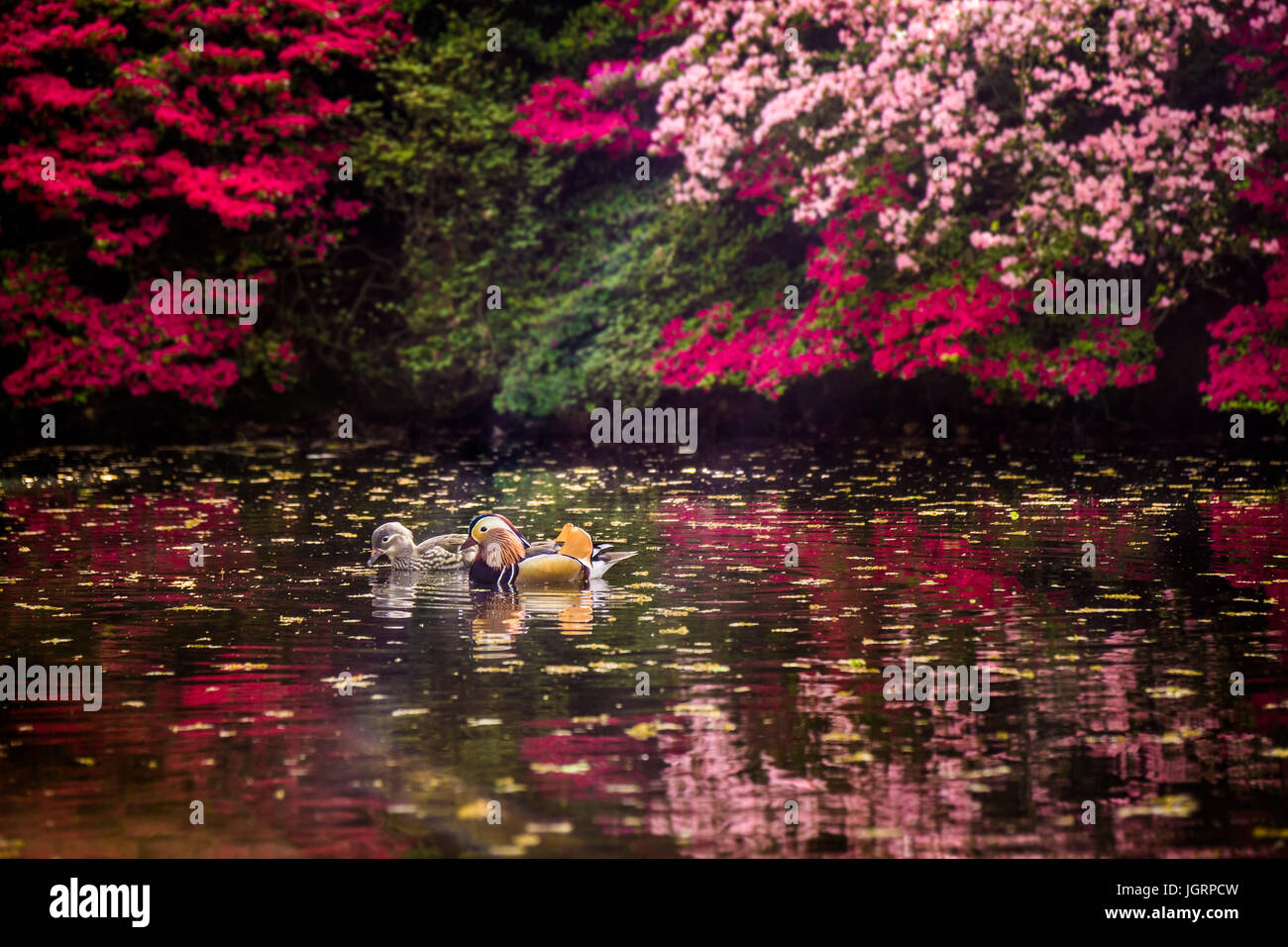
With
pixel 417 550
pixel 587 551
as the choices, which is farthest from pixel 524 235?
pixel 587 551

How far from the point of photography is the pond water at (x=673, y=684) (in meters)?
7.03

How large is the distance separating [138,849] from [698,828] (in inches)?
81.7

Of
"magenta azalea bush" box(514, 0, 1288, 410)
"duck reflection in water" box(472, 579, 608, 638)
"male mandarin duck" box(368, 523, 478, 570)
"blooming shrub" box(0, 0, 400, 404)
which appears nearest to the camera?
"duck reflection in water" box(472, 579, 608, 638)

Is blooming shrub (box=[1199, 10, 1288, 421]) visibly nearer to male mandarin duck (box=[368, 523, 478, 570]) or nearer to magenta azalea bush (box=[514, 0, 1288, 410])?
magenta azalea bush (box=[514, 0, 1288, 410])

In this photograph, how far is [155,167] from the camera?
87.9 feet

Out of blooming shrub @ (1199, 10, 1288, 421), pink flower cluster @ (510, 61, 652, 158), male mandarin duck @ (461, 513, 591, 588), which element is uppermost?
pink flower cluster @ (510, 61, 652, 158)

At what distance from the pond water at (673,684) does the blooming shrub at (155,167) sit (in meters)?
9.66

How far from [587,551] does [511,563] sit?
539 mm

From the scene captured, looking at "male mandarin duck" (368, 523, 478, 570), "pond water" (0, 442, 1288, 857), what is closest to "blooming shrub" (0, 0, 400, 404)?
"pond water" (0, 442, 1288, 857)

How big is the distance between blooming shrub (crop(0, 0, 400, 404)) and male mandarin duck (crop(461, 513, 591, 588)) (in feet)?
48.4

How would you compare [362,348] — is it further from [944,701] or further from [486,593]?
[944,701]

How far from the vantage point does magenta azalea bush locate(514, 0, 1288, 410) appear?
72.2ft

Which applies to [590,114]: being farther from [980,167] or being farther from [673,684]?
[673,684]

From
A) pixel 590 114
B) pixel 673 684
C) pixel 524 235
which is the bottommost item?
pixel 673 684
